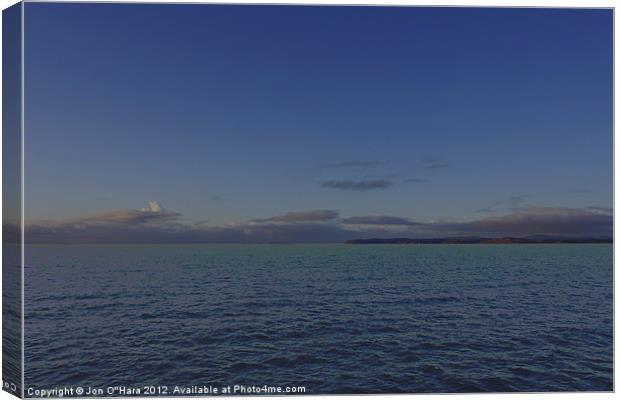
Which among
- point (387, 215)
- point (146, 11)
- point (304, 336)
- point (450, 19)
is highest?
point (450, 19)

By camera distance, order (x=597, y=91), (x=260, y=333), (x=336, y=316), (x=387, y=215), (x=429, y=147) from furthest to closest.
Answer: (x=387, y=215)
(x=429, y=147)
(x=336, y=316)
(x=260, y=333)
(x=597, y=91)

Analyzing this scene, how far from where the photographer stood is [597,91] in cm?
1902

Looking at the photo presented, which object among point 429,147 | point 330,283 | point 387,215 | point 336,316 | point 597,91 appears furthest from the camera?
point 330,283

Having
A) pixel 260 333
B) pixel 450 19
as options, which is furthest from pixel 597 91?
pixel 260 333

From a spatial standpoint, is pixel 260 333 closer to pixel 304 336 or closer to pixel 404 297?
pixel 304 336

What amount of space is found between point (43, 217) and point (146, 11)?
40.5ft

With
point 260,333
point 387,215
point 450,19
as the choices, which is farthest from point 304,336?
point 450,19

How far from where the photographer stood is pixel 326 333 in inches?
812

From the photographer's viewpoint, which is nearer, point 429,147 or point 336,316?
point 336,316

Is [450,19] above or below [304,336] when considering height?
above

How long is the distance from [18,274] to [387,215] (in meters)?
21.4

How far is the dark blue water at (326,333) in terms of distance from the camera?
1622 centimetres

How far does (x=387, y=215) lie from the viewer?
28.3 metres

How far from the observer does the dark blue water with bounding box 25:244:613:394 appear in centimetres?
1622
